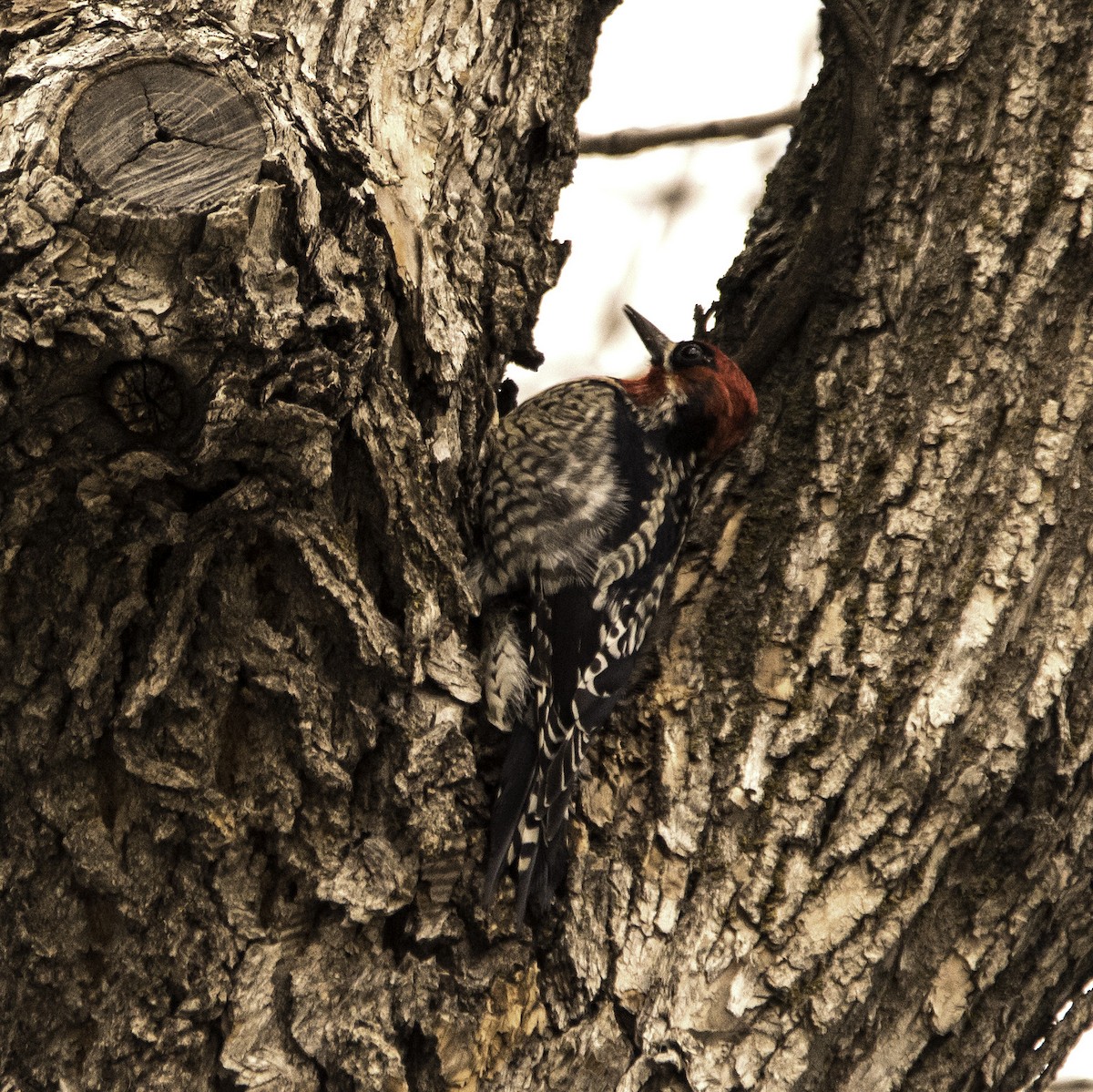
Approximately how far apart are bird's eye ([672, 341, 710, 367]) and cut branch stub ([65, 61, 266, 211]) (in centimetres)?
170

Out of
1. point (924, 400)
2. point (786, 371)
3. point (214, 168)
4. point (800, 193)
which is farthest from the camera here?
point (800, 193)

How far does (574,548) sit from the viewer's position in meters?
3.31

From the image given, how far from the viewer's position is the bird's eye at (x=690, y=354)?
3.26m

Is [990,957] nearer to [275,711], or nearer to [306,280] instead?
[275,711]

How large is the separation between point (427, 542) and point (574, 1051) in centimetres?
88

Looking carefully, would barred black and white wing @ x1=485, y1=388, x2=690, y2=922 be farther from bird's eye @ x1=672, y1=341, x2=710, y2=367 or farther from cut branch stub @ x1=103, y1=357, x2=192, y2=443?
cut branch stub @ x1=103, y1=357, x2=192, y2=443

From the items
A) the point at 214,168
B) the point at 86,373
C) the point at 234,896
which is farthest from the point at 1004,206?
the point at 234,896

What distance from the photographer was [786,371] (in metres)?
2.74

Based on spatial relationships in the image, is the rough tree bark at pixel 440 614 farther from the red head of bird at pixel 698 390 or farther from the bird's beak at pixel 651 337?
the bird's beak at pixel 651 337

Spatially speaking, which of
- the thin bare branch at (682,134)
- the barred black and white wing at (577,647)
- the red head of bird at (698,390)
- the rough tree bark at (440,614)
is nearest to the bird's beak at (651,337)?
the red head of bird at (698,390)

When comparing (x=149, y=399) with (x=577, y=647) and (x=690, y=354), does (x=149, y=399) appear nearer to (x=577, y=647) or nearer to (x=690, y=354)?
(x=577, y=647)

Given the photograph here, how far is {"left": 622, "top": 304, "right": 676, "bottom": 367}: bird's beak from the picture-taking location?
3.88m

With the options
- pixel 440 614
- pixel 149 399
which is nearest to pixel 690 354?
pixel 440 614

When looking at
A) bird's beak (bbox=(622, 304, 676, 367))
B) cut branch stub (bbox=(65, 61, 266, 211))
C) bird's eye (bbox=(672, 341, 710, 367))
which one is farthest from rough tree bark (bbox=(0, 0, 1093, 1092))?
bird's beak (bbox=(622, 304, 676, 367))
